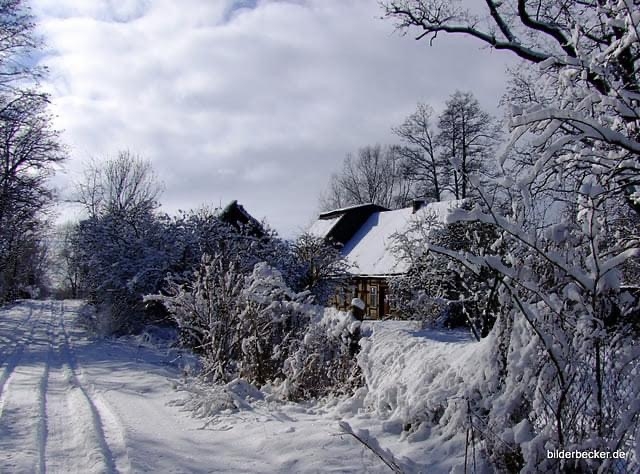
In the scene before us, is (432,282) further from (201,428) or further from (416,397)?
(416,397)

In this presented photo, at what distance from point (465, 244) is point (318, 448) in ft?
31.5

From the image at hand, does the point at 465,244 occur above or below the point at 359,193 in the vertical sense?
below

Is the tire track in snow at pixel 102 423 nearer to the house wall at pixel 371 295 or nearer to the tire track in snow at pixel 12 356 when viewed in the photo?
the tire track in snow at pixel 12 356

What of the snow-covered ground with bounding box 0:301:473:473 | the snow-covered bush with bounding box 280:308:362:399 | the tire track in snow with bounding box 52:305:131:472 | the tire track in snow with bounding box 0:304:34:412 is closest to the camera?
the snow-covered ground with bounding box 0:301:473:473

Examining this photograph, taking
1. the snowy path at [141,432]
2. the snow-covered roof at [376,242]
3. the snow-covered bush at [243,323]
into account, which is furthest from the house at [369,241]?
the snowy path at [141,432]

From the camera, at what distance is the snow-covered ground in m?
4.74

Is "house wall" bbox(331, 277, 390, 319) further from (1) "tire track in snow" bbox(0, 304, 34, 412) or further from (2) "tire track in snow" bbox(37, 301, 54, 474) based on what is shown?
(2) "tire track in snow" bbox(37, 301, 54, 474)

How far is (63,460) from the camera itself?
16.4 feet

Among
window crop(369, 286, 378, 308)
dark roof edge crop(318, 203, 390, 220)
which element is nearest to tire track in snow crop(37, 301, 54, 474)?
window crop(369, 286, 378, 308)

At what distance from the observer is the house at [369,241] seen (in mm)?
26031

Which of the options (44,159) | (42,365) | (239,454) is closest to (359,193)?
A: (44,159)

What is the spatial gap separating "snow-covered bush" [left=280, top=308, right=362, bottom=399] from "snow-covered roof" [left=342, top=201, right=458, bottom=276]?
1716cm

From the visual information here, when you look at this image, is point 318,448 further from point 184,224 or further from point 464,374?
point 184,224

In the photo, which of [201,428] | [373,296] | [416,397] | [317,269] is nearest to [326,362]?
[201,428]
